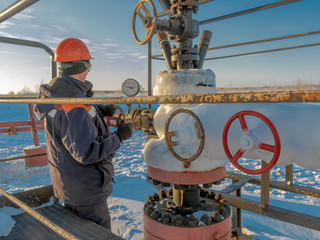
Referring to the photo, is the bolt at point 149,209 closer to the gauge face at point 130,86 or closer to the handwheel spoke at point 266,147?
the handwheel spoke at point 266,147

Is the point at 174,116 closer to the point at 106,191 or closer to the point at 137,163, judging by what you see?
the point at 106,191

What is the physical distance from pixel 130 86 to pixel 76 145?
2.00m

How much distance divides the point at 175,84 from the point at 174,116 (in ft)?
0.75

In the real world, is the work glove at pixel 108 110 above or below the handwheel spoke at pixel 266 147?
above

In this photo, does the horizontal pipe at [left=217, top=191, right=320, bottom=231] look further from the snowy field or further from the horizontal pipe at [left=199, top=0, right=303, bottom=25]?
the horizontal pipe at [left=199, top=0, right=303, bottom=25]

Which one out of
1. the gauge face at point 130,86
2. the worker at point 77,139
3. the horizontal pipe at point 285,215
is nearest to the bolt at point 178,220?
the worker at point 77,139

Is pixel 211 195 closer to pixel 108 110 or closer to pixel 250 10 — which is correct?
pixel 108 110

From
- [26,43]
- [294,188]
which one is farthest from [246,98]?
[26,43]

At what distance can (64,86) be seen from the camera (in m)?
1.38

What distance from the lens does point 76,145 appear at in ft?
4.12

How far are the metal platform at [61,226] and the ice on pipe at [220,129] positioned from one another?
502 millimetres

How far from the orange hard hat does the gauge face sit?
161 centimetres

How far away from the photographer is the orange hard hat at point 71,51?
146cm

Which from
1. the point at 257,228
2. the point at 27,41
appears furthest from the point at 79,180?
the point at 27,41
